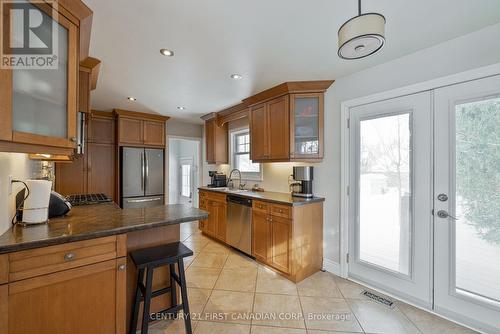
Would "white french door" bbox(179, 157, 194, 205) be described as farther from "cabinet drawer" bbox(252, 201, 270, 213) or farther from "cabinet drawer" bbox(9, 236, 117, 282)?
"cabinet drawer" bbox(9, 236, 117, 282)

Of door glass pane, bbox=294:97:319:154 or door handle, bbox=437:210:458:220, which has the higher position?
door glass pane, bbox=294:97:319:154

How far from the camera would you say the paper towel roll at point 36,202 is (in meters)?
1.46

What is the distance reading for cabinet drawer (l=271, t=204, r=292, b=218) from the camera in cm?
257

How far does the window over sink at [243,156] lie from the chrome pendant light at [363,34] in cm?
282

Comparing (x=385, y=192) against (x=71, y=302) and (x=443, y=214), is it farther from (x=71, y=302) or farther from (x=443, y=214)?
(x=71, y=302)

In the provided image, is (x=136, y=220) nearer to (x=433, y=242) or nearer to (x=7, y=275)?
(x=7, y=275)

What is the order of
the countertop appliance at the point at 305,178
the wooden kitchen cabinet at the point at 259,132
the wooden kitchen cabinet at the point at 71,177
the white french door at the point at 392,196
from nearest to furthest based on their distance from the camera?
the white french door at the point at 392,196 < the countertop appliance at the point at 305,178 < the wooden kitchen cabinet at the point at 259,132 < the wooden kitchen cabinet at the point at 71,177

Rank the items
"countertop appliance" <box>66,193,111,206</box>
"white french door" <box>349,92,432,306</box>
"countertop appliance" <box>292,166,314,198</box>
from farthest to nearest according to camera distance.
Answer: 1. "countertop appliance" <box>292,166,314,198</box>
2. "countertop appliance" <box>66,193,111,206</box>
3. "white french door" <box>349,92,432,306</box>

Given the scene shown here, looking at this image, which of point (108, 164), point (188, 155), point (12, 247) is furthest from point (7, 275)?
point (188, 155)

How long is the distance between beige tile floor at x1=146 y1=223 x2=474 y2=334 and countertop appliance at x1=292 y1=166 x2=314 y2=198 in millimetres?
1060

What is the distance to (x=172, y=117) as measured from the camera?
16.7 feet

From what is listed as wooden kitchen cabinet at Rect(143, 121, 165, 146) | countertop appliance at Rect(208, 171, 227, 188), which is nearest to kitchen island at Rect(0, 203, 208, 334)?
countertop appliance at Rect(208, 171, 227, 188)

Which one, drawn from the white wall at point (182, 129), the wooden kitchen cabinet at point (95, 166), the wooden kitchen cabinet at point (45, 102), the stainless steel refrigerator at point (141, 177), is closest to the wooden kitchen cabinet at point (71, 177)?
the wooden kitchen cabinet at point (95, 166)
